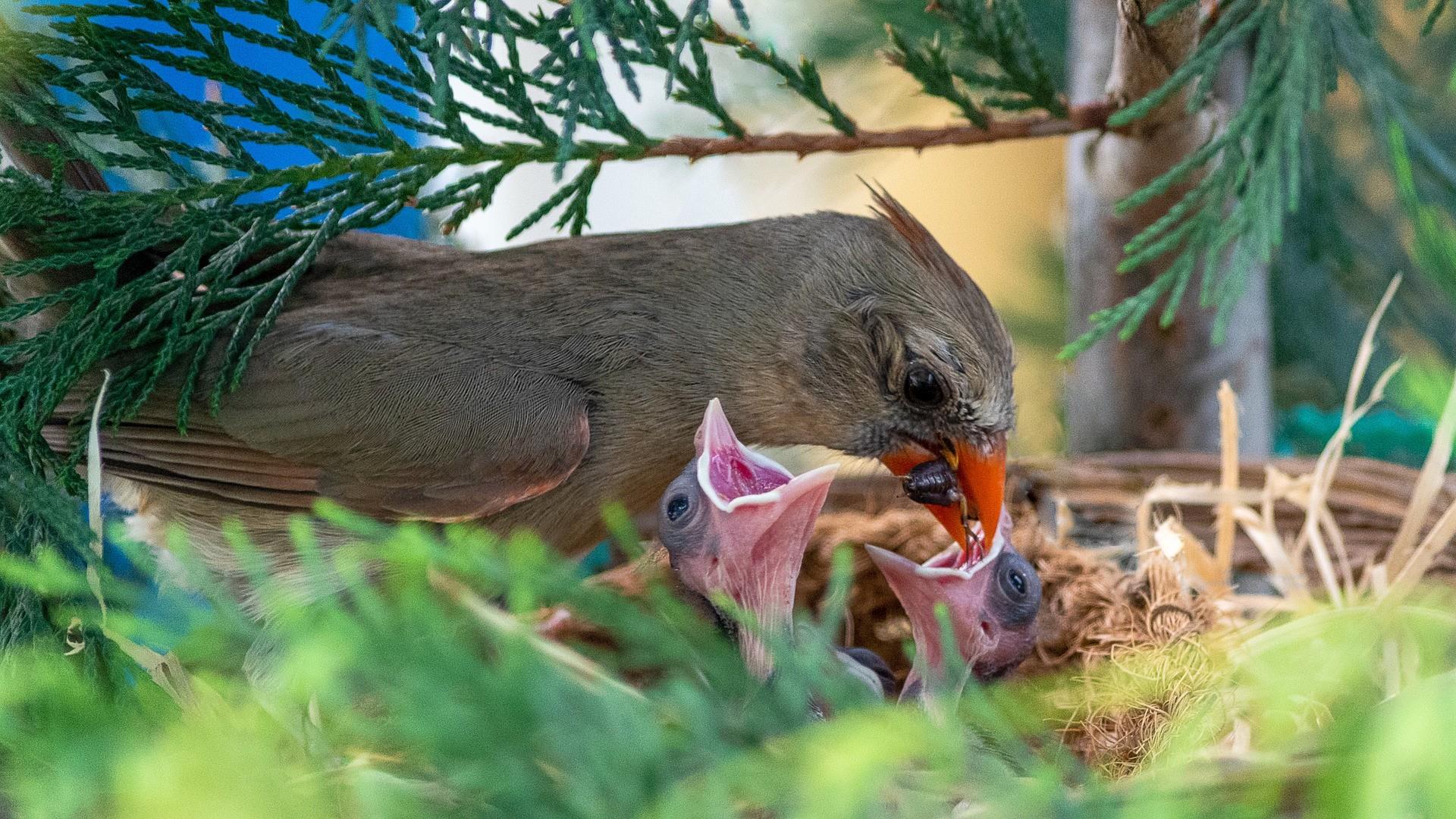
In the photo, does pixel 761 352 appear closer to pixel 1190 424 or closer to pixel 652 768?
pixel 1190 424

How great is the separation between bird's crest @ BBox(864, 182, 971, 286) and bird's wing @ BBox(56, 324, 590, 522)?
0.60 m

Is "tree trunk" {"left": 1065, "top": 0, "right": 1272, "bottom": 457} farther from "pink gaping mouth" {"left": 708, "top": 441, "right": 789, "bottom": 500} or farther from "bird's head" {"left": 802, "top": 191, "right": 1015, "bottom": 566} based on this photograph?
"pink gaping mouth" {"left": 708, "top": 441, "right": 789, "bottom": 500}

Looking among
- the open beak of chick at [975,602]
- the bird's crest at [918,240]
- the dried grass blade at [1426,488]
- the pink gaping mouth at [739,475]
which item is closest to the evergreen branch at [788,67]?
the bird's crest at [918,240]

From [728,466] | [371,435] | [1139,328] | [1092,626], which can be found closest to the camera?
[728,466]

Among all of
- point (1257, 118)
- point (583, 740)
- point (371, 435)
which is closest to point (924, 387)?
point (1257, 118)

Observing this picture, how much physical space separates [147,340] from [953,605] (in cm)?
116

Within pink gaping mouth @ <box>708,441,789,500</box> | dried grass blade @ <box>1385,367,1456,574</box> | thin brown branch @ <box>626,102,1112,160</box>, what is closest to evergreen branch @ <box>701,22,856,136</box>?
thin brown branch @ <box>626,102,1112,160</box>

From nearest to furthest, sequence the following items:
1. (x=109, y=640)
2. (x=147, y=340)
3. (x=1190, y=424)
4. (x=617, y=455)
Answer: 1. (x=109, y=640)
2. (x=147, y=340)
3. (x=617, y=455)
4. (x=1190, y=424)

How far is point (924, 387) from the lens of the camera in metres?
1.83

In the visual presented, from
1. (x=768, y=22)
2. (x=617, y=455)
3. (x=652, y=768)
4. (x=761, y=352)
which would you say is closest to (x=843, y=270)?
(x=761, y=352)

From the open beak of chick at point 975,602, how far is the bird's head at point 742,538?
0.62 feet

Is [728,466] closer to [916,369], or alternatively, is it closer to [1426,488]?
[916,369]

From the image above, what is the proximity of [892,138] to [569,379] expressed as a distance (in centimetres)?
62

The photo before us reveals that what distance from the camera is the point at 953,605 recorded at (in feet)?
5.57
